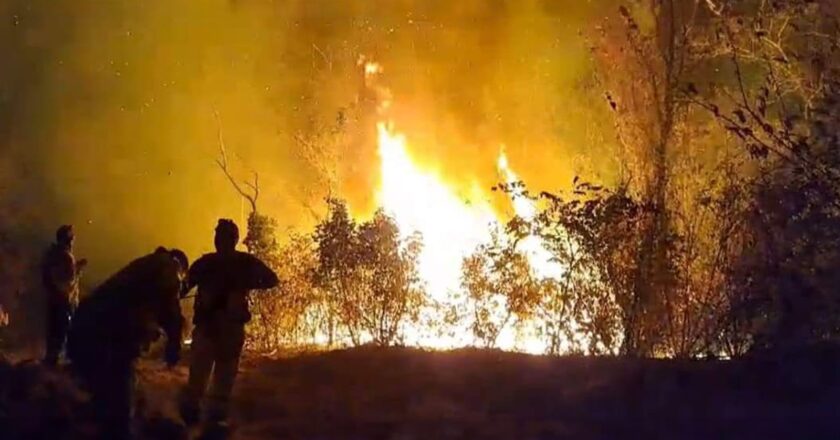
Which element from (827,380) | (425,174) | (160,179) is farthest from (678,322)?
(160,179)

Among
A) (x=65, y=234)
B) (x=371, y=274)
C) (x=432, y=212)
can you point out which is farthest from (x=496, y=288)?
(x=65, y=234)

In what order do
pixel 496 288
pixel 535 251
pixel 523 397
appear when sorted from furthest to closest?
pixel 496 288 → pixel 535 251 → pixel 523 397

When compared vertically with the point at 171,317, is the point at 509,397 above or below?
below

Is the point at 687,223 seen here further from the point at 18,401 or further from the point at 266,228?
the point at 18,401

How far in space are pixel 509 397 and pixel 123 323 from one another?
15.4 feet

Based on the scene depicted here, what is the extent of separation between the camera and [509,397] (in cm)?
1131

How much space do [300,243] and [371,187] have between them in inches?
249

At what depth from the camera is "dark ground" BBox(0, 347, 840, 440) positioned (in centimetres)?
1016

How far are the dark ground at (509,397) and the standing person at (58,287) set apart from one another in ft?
3.49

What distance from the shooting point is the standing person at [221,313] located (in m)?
8.84

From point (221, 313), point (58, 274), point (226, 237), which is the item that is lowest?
point (221, 313)

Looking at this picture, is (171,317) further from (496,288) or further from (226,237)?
(496,288)

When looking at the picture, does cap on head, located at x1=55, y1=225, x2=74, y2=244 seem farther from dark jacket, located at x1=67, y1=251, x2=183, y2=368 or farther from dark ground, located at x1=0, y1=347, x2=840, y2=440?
dark jacket, located at x1=67, y1=251, x2=183, y2=368

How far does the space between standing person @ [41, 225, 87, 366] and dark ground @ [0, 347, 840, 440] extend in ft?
3.49
